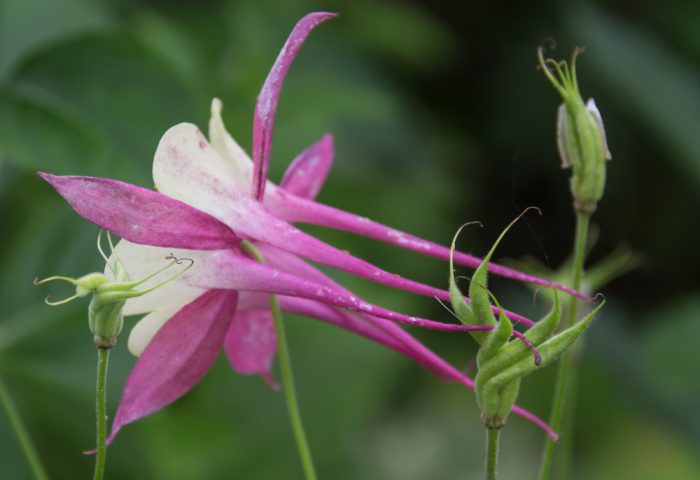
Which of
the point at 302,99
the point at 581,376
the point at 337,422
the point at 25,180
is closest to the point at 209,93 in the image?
the point at 302,99

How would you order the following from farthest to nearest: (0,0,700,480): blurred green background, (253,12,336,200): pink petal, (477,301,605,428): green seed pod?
1. (0,0,700,480): blurred green background
2. (253,12,336,200): pink petal
3. (477,301,605,428): green seed pod

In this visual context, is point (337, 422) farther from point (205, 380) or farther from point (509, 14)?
point (509, 14)

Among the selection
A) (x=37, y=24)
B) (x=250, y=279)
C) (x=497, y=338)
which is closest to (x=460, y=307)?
(x=497, y=338)

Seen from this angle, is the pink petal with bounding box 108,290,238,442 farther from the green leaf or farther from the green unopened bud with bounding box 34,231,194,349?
the green leaf

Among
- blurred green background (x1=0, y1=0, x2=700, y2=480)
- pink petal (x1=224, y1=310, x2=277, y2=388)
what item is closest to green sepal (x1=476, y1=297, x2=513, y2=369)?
pink petal (x1=224, y1=310, x2=277, y2=388)

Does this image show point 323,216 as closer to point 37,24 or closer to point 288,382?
point 288,382

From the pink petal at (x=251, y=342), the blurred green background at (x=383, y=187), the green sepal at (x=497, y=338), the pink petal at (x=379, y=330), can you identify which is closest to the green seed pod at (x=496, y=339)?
the green sepal at (x=497, y=338)

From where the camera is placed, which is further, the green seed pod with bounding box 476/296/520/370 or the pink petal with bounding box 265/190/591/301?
the pink petal with bounding box 265/190/591/301
